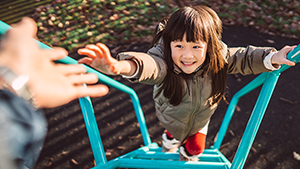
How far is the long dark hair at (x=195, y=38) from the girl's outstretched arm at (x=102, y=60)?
353mm

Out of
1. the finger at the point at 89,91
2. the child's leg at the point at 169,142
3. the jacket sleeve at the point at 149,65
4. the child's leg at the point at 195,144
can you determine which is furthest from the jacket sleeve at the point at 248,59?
the child's leg at the point at 169,142

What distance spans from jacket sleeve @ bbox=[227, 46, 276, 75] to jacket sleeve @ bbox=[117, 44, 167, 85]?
389 millimetres

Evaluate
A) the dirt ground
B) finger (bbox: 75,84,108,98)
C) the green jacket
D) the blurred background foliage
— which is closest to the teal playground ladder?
the green jacket

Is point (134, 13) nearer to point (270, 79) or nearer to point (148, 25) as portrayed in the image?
point (148, 25)

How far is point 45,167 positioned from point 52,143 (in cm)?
28

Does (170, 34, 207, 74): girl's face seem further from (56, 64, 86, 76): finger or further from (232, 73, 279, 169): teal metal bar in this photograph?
(56, 64, 86, 76): finger

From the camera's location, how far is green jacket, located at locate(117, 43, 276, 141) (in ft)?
3.33

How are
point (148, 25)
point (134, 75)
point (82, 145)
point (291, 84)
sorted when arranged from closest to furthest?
point (134, 75), point (82, 145), point (291, 84), point (148, 25)

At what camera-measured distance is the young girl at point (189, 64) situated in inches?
39.8

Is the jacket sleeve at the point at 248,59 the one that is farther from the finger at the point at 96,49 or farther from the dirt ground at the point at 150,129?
the dirt ground at the point at 150,129

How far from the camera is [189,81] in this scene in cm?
126

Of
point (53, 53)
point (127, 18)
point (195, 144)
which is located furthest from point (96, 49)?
point (127, 18)

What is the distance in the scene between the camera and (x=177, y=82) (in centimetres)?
122

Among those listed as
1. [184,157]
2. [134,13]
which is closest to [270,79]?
[184,157]
